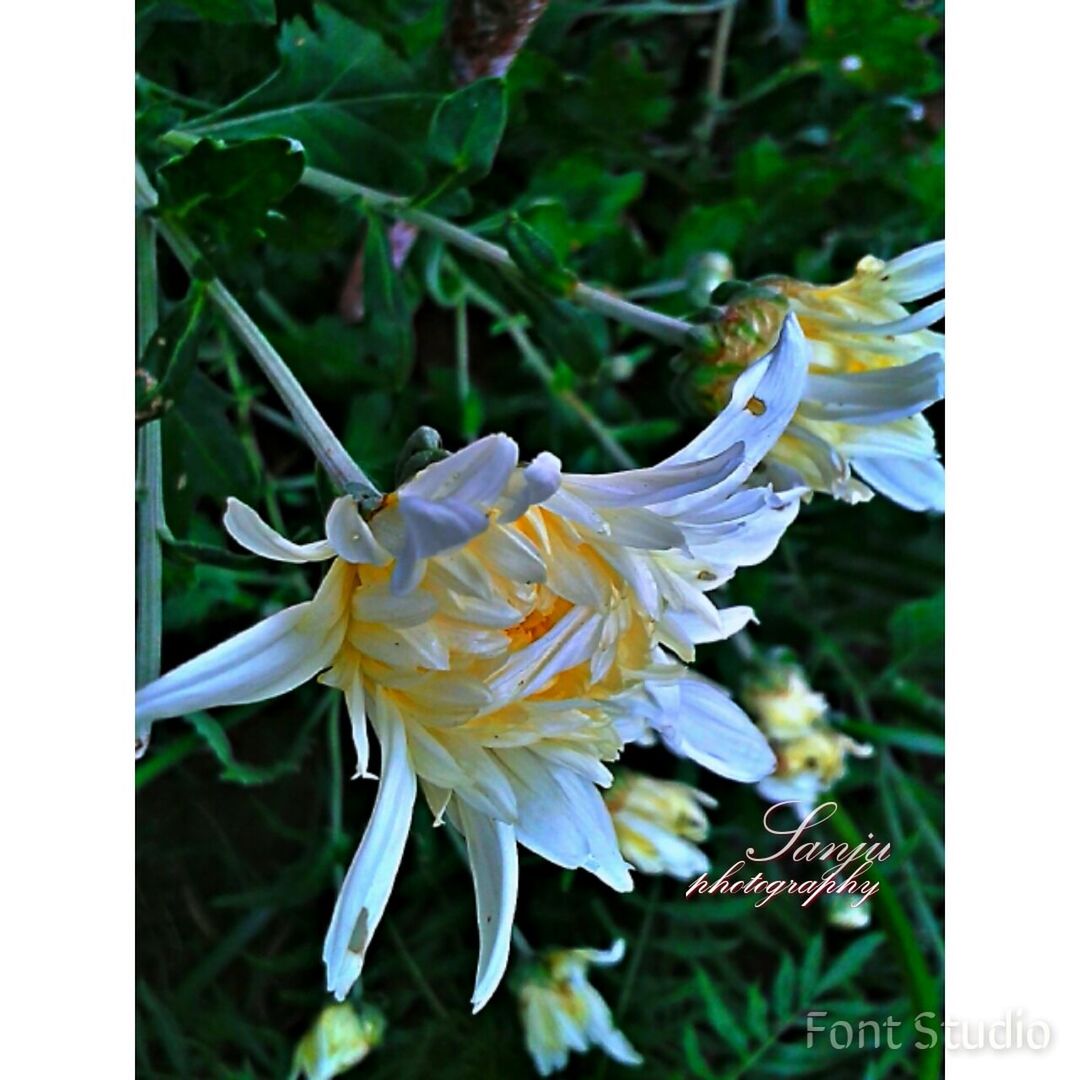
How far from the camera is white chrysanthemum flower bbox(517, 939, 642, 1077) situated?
1.77 ft

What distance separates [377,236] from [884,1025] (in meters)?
0.39

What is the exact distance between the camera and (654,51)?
608 mm

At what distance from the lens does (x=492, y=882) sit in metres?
0.36

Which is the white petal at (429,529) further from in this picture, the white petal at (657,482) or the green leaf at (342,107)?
the green leaf at (342,107)

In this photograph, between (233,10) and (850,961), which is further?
(850,961)

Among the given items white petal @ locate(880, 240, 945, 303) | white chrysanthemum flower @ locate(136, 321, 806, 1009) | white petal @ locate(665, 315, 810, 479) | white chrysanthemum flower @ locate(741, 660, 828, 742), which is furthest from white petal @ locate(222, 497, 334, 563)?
white chrysanthemum flower @ locate(741, 660, 828, 742)

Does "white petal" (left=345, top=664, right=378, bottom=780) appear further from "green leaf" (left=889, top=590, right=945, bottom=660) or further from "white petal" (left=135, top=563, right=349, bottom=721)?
"green leaf" (left=889, top=590, right=945, bottom=660)

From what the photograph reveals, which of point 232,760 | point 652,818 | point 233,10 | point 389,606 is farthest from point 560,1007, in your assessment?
point 233,10

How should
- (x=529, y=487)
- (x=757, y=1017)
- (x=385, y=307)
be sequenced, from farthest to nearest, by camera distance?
1. (x=757, y=1017)
2. (x=385, y=307)
3. (x=529, y=487)

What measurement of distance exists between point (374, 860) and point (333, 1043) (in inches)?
8.7

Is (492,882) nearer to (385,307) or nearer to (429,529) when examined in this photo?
(429,529)

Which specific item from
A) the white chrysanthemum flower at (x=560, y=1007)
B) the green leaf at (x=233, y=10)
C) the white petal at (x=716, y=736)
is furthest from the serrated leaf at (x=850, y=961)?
the green leaf at (x=233, y=10)
